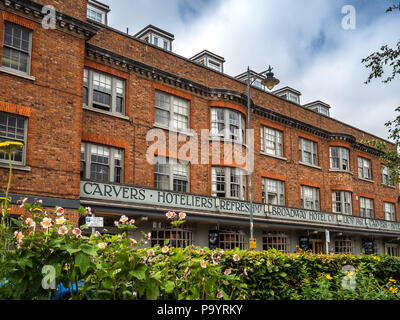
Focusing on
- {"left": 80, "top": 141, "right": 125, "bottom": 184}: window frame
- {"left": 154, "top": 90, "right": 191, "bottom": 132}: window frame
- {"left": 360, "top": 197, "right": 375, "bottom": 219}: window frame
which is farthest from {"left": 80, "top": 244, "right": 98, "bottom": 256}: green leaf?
{"left": 360, "top": 197, "right": 375, "bottom": 219}: window frame

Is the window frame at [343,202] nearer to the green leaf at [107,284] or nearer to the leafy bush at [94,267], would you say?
the leafy bush at [94,267]

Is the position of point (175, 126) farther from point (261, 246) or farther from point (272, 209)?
point (261, 246)

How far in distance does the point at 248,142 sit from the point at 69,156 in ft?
36.8

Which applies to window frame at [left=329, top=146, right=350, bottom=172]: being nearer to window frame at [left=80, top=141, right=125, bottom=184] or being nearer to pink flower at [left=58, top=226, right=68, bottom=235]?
window frame at [left=80, top=141, right=125, bottom=184]

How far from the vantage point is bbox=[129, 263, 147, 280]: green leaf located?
3.87m

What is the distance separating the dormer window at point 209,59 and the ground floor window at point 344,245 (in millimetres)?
15464

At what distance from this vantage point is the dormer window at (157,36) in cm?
2547

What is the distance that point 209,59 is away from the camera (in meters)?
30.1

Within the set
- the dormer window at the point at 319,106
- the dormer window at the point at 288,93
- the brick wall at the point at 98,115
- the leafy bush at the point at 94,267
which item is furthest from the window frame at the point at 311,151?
the leafy bush at the point at 94,267

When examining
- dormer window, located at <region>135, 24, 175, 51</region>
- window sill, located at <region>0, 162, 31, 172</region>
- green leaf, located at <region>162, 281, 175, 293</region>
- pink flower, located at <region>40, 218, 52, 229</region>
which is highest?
dormer window, located at <region>135, 24, 175, 51</region>

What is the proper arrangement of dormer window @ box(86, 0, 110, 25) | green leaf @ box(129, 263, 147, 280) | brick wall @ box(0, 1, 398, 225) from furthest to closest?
dormer window @ box(86, 0, 110, 25)
brick wall @ box(0, 1, 398, 225)
green leaf @ box(129, 263, 147, 280)

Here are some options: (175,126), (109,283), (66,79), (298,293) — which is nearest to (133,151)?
(175,126)

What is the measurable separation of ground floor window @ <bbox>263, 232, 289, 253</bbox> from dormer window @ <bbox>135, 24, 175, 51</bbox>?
13192 millimetres

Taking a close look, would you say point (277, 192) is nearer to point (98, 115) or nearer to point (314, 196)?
point (314, 196)
